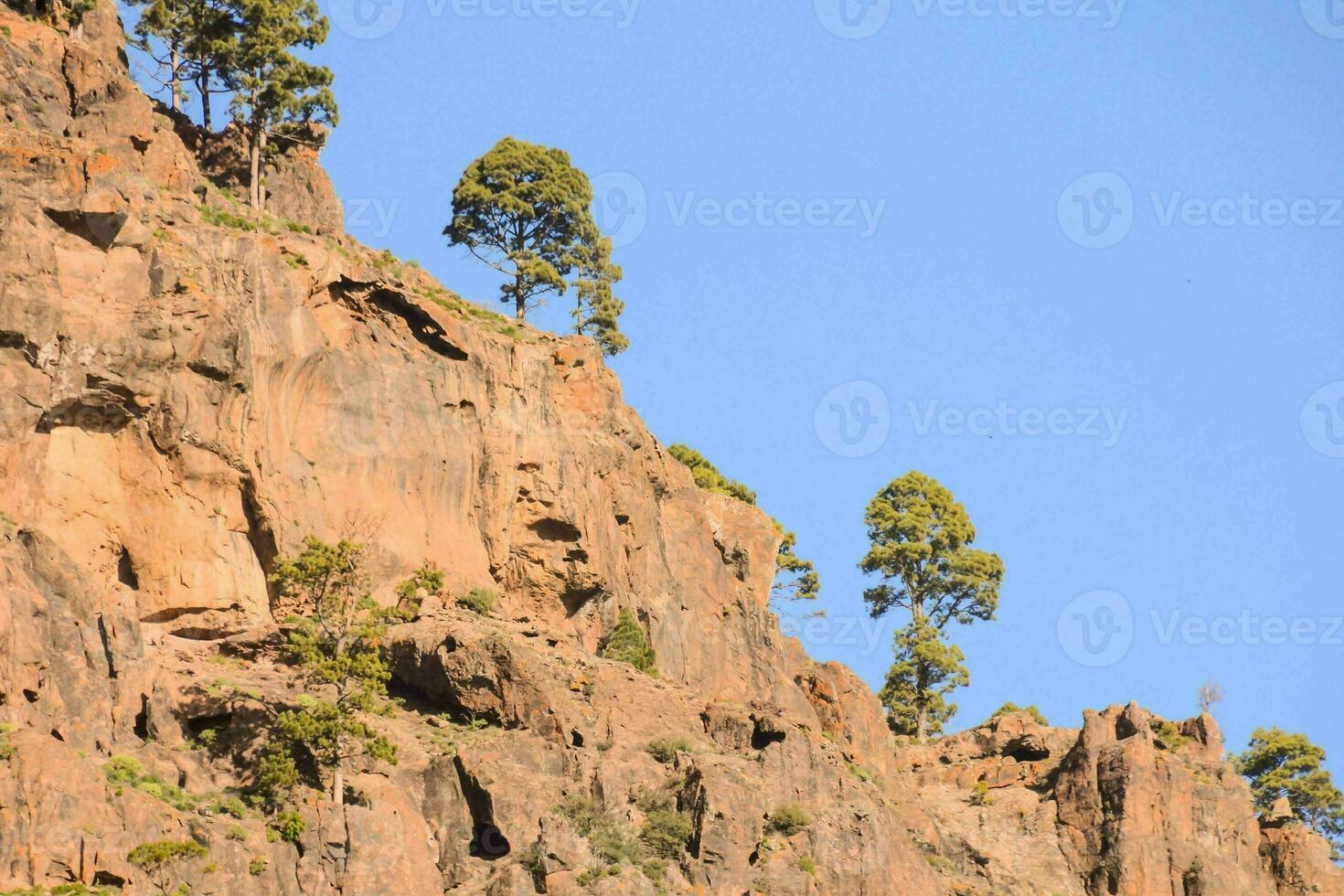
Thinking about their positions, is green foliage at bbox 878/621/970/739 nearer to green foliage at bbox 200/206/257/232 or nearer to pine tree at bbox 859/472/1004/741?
pine tree at bbox 859/472/1004/741

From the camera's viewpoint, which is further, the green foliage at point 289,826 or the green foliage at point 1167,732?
the green foliage at point 1167,732

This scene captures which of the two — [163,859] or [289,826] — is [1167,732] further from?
[163,859]

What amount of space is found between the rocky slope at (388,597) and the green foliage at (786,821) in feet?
1.75

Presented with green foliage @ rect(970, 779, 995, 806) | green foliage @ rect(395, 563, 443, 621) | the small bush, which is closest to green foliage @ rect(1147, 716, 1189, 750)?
green foliage @ rect(970, 779, 995, 806)

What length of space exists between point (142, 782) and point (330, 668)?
6.98 metres

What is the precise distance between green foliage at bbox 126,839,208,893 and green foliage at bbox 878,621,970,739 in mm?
46880

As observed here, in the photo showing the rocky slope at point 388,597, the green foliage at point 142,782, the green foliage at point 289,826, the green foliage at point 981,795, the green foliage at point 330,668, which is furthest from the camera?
the green foliage at point 981,795

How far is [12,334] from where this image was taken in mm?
65000

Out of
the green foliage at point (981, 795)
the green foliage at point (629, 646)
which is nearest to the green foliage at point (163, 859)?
the green foliage at point (629, 646)

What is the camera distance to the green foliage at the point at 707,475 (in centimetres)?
9725

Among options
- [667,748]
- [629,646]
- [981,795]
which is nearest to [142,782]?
[667,748]

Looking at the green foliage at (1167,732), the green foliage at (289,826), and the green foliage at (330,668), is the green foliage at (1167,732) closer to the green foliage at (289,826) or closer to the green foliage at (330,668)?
the green foliage at (330,668)

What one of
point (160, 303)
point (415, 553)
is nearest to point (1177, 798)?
point (415, 553)

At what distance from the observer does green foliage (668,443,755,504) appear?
319 feet
